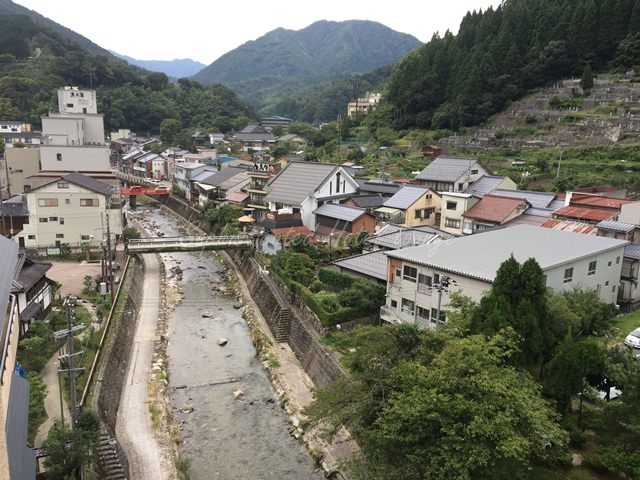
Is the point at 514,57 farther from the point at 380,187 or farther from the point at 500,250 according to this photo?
the point at 500,250

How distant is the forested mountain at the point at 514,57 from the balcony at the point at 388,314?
142ft

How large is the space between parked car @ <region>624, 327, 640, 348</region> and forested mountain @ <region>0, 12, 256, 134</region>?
254 feet

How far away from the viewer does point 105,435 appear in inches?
524

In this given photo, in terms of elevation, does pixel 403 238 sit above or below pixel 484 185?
below

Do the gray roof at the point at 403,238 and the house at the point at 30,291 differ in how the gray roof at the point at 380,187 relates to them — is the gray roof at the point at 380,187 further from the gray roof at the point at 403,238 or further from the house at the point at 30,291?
the house at the point at 30,291

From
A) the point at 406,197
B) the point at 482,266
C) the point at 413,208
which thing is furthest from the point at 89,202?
the point at 482,266

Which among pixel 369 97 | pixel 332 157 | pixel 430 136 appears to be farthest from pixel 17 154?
pixel 369 97

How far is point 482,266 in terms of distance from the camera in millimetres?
17031

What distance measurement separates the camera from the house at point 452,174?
35.0m

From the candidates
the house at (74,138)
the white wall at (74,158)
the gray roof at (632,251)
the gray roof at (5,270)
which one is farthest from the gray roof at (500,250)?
the house at (74,138)

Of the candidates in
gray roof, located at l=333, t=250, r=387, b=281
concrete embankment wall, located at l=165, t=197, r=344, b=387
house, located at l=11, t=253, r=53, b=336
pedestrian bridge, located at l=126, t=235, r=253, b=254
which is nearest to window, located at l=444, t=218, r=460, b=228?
gray roof, located at l=333, t=250, r=387, b=281

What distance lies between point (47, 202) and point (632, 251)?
32.7 meters

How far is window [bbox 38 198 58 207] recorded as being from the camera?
3102cm

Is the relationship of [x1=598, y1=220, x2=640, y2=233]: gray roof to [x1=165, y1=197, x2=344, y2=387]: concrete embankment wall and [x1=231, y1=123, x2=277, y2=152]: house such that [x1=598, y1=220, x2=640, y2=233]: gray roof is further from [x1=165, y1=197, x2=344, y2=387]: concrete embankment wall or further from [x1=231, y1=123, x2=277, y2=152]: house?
[x1=231, y1=123, x2=277, y2=152]: house
